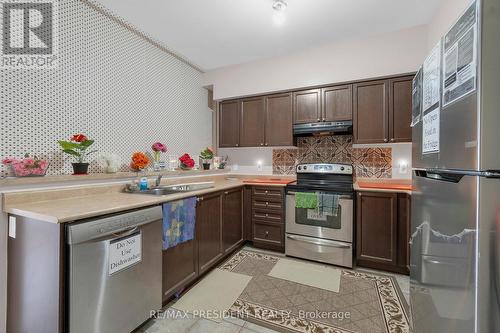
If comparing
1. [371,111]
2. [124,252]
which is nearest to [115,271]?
[124,252]

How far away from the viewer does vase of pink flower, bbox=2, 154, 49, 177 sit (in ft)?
4.84

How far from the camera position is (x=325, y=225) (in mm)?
2566

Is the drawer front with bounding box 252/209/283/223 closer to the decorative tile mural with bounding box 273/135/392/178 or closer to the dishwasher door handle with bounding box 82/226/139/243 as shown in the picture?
the decorative tile mural with bounding box 273/135/392/178

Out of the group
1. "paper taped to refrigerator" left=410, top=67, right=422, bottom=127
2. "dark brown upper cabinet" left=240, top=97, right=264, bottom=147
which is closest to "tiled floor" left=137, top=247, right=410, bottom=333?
"paper taped to refrigerator" left=410, top=67, right=422, bottom=127

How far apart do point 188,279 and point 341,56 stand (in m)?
3.16

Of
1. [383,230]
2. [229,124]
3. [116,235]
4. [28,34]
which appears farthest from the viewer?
[229,124]

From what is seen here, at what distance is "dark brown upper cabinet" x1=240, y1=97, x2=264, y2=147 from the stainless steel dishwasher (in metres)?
2.01

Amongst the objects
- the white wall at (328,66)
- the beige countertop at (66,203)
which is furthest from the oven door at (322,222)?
the white wall at (328,66)

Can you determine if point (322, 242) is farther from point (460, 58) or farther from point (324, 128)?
point (460, 58)

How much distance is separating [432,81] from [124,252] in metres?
1.94

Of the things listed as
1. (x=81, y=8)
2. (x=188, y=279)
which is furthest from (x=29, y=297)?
(x=81, y=8)

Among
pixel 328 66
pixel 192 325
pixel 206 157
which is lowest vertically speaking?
pixel 192 325

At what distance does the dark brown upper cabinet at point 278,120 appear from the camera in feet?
10.3

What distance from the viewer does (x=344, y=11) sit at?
2213 mm
